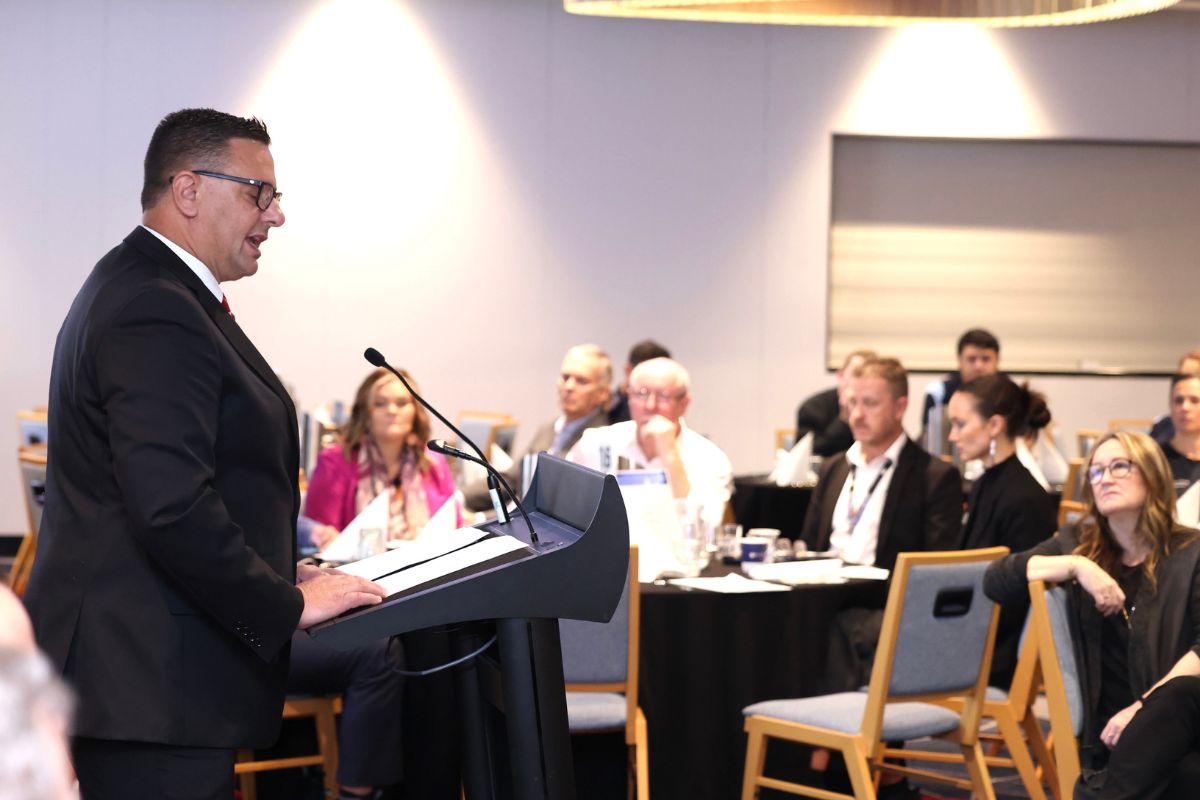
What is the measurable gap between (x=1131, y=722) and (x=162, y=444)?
8.14 feet

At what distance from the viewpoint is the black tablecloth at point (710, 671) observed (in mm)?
4066

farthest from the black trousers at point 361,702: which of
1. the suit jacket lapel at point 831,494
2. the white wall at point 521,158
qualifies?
the white wall at point 521,158

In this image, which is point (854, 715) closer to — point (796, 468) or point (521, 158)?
point (796, 468)

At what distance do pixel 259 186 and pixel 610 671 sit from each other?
207 cm

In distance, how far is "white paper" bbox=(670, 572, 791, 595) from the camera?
4.14 meters

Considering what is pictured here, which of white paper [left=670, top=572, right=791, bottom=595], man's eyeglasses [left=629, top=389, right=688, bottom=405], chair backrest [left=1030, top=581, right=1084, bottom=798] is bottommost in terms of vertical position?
chair backrest [left=1030, top=581, right=1084, bottom=798]

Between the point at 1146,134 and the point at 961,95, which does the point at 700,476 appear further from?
the point at 1146,134

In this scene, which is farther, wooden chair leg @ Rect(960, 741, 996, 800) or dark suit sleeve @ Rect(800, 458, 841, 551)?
dark suit sleeve @ Rect(800, 458, 841, 551)

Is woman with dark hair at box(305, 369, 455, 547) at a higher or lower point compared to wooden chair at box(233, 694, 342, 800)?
higher

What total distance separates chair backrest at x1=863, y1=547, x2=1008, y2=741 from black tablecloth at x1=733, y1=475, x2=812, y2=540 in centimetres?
265

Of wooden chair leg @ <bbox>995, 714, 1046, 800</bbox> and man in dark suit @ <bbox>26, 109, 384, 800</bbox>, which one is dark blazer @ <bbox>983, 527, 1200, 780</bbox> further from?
man in dark suit @ <bbox>26, 109, 384, 800</bbox>

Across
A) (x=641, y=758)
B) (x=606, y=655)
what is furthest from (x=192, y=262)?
(x=641, y=758)

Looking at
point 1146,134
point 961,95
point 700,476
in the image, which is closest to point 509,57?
point 961,95

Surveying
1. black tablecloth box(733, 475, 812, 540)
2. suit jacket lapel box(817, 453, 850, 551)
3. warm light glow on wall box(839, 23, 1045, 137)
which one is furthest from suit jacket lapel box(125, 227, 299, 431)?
warm light glow on wall box(839, 23, 1045, 137)
